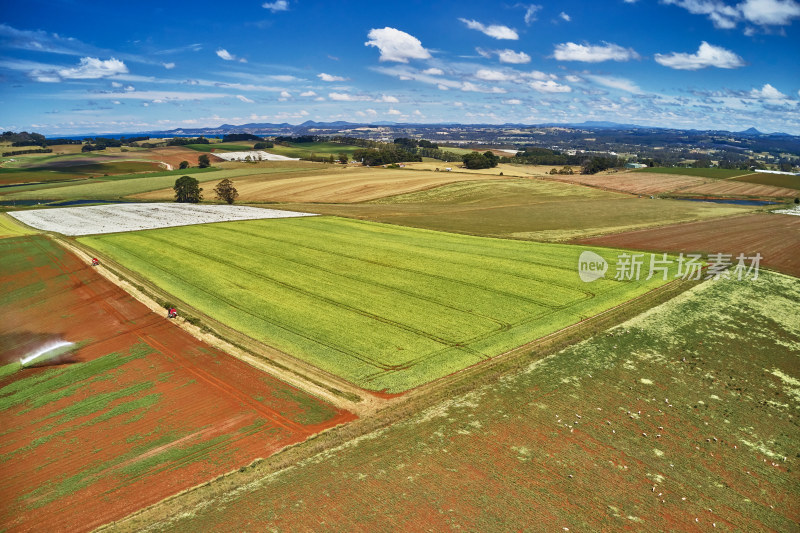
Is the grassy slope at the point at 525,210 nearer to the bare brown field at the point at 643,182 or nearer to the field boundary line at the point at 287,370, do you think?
the bare brown field at the point at 643,182

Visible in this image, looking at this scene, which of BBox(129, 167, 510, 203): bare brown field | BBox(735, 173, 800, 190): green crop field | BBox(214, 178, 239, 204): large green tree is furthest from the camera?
BBox(735, 173, 800, 190): green crop field

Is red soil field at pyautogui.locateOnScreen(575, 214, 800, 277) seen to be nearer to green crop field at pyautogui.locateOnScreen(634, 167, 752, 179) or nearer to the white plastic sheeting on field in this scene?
the white plastic sheeting on field

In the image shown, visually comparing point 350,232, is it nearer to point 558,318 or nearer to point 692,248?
point 558,318

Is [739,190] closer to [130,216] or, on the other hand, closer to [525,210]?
[525,210]

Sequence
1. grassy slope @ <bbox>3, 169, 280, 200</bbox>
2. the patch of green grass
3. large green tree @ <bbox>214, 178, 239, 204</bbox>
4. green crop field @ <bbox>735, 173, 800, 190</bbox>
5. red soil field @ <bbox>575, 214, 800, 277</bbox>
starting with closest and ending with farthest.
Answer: the patch of green grass
red soil field @ <bbox>575, 214, 800, 277</bbox>
large green tree @ <bbox>214, 178, 239, 204</bbox>
grassy slope @ <bbox>3, 169, 280, 200</bbox>
green crop field @ <bbox>735, 173, 800, 190</bbox>

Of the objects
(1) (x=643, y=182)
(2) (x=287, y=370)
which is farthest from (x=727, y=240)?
(1) (x=643, y=182)

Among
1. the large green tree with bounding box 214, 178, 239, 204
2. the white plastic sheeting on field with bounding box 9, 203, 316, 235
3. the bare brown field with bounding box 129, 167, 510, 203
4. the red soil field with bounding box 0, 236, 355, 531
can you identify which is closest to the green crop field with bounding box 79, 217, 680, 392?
the red soil field with bounding box 0, 236, 355, 531
